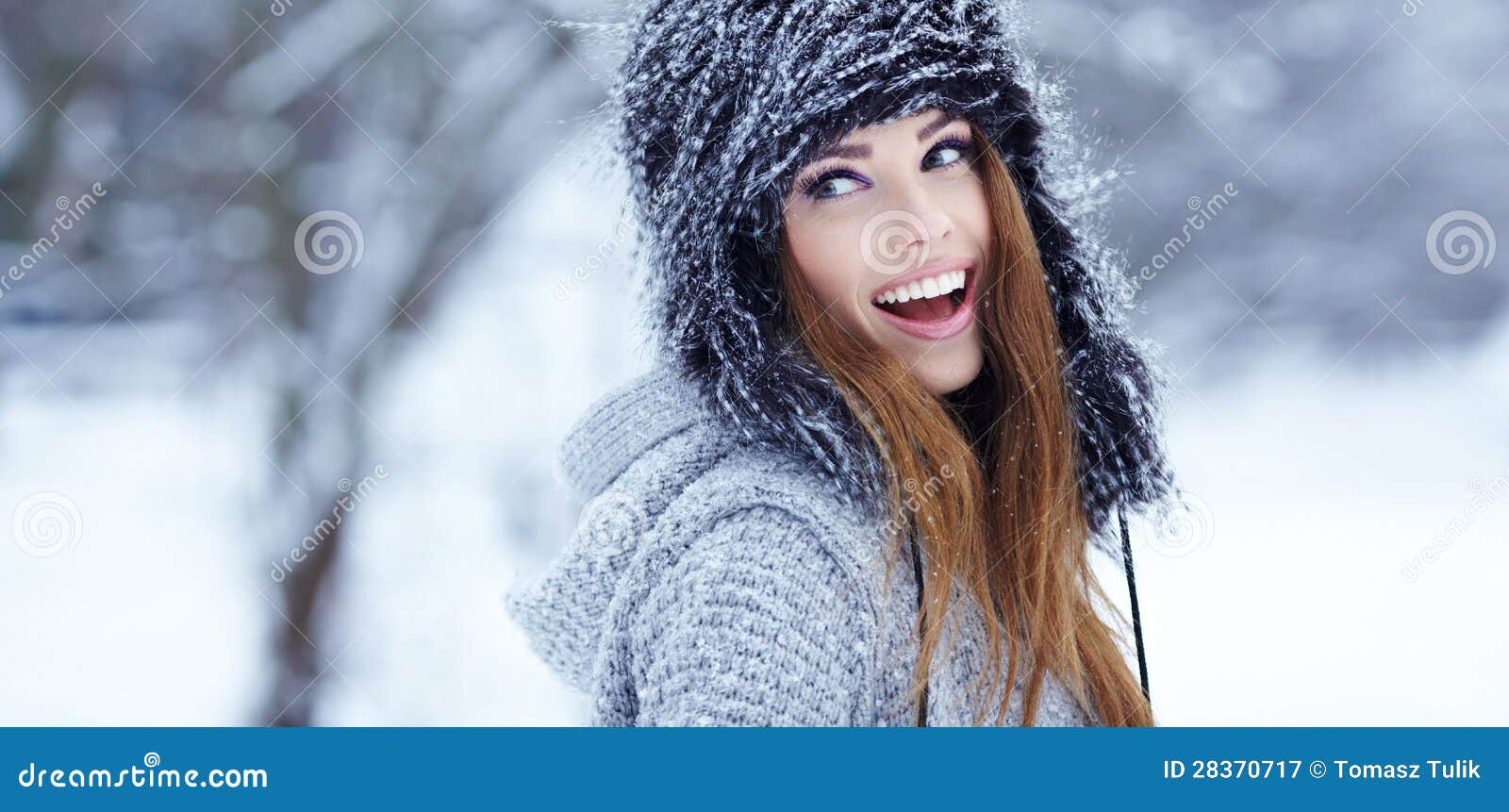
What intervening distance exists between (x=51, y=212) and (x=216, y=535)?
959 millimetres

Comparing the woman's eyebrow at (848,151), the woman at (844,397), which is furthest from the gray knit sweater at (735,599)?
the woman's eyebrow at (848,151)

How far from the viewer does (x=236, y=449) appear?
284 centimetres

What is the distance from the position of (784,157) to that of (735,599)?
51cm

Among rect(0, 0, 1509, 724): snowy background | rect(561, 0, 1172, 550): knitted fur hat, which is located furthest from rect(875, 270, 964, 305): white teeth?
rect(0, 0, 1509, 724): snowy background

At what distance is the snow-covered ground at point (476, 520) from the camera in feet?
9.05

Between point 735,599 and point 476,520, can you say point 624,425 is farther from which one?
point 476,520

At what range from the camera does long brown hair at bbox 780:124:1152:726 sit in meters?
1.12

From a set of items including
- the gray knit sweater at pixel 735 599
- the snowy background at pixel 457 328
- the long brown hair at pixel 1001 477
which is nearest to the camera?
the gray knit sweater at pixel 735 599

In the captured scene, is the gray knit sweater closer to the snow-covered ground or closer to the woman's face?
the woman's face

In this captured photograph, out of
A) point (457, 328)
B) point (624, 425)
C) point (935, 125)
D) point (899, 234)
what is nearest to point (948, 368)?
point (899, 234)

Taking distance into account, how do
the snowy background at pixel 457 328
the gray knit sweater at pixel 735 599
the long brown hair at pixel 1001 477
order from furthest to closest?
the snowy background at pixel 457 328
the long brown hair at pixel 1001 477
the gray knit sweater at pixel 735 599

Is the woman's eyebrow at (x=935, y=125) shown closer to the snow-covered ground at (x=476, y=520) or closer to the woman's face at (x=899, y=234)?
the woman's face at (x=899, y=234)

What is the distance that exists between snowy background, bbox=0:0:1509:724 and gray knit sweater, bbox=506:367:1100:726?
128cm

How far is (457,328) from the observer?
2904 mm
